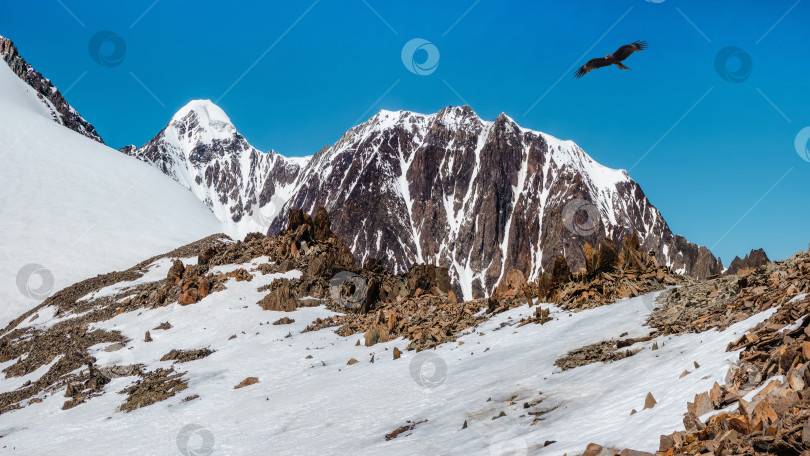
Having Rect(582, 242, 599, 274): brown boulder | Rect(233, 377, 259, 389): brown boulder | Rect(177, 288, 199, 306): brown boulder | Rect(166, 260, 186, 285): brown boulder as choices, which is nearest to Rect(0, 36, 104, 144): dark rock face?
Rect(166, 260, 186, 285): brown boulder

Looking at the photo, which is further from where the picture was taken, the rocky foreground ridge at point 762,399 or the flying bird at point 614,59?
the flying bird at point 614,59

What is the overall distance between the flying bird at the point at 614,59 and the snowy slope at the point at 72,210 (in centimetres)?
4412

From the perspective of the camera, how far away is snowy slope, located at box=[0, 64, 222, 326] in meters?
46.6

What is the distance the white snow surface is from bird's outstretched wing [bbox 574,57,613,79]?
8299 millimetres

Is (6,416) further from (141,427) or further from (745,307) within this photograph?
(745,307)

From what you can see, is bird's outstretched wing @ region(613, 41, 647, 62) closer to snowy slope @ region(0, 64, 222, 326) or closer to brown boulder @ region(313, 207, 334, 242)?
brown boulder @ region(313, 207, 334, 242)

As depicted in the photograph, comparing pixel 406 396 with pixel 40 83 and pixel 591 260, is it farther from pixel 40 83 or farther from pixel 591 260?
pixel 40 83

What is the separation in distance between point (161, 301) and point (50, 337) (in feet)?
20.2

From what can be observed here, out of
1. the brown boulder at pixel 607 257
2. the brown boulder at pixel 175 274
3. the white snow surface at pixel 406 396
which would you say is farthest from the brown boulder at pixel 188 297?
the brown boulder at pixel 607 257

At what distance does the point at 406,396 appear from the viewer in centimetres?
1362

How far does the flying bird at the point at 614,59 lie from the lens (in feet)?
56.3

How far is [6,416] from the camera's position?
19125 mm

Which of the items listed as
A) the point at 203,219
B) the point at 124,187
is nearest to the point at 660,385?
the point at 203,219

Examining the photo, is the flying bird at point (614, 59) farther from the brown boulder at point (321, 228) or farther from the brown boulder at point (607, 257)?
the brown boulder at point (321, 228)
